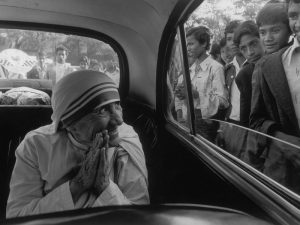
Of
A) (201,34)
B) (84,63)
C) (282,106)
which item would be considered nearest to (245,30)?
(282,106)

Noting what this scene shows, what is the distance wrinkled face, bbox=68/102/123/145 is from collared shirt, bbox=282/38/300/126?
67cm

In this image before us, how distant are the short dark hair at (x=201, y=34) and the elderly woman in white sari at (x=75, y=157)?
0.88 meters

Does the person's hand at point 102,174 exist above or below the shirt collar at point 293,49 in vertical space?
below

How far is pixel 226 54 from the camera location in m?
1.93

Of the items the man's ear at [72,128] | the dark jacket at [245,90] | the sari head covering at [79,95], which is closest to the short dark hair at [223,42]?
the dark jacket at [245,90]

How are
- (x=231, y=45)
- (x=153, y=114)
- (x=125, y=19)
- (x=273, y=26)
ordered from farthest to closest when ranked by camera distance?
(x=153, y=114) < (x=125, y=19) < (x=231, y=45) < (x=273, y=26)

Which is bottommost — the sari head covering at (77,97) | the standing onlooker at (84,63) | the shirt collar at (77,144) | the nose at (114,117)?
the shirt collar at (77,144)

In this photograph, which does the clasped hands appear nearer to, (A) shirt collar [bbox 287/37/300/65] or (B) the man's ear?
(B) the man's ear

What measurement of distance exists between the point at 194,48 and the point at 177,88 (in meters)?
0.42

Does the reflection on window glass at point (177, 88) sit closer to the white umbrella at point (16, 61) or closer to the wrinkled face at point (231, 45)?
the wrinkled face at point (231, 45)

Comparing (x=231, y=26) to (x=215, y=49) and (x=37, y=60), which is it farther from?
(x=37, y=60)

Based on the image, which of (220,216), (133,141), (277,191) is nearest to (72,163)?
(133,141)

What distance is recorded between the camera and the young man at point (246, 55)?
1586 mm

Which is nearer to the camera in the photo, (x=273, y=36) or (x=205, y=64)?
(x=273, y=36)
